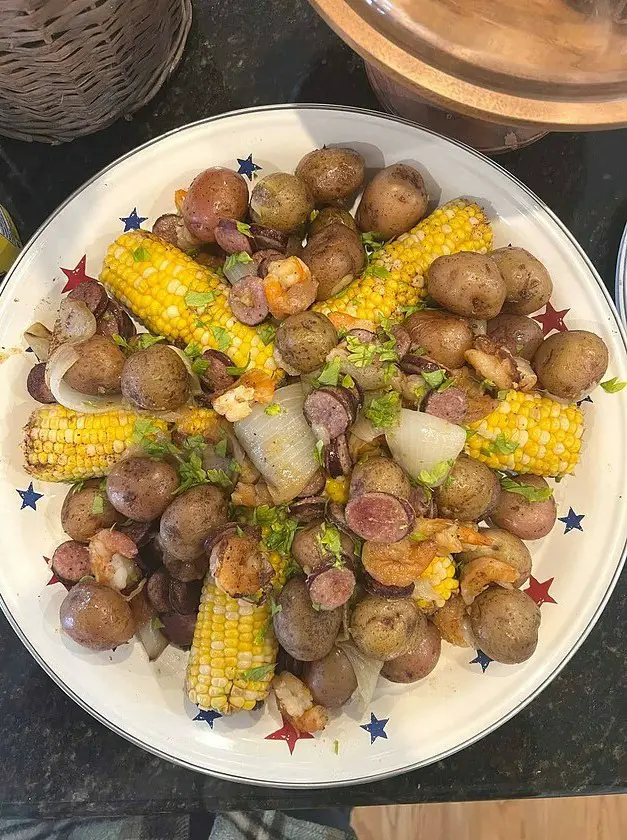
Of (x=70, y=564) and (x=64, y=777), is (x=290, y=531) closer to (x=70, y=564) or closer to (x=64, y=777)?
(x=70, y=564)

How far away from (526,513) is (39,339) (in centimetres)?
111

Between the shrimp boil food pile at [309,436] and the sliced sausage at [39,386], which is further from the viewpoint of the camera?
the sliced sausage at [39,386]

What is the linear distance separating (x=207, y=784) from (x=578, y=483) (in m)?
1.19

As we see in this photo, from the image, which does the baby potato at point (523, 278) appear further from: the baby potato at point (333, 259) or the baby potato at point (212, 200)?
the baby potato at point (212, 200)

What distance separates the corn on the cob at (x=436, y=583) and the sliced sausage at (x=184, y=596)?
0.46 metres

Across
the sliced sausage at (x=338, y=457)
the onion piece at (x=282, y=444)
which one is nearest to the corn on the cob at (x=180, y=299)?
the onion piece at (x=282, y=444)

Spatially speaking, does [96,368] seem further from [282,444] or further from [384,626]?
[384,626]

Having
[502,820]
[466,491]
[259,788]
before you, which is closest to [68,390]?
[466,491]

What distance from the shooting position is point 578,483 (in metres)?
1.50

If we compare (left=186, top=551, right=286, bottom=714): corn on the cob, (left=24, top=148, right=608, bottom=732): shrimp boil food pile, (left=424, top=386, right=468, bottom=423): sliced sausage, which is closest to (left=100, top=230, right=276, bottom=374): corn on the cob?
(left=24, top=148, right=608, bottom=732): shrimp boil food pile

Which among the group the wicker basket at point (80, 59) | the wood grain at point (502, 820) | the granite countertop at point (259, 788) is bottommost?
the wood grain at point (502, 820)

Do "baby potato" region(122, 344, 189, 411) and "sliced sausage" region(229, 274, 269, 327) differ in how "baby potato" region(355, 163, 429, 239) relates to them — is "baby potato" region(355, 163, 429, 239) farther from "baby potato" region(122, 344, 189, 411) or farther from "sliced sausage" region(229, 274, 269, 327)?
"baby potato" region(122, 344, 189, 411)

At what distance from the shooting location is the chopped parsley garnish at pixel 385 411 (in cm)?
133

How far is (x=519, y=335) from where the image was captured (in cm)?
148
